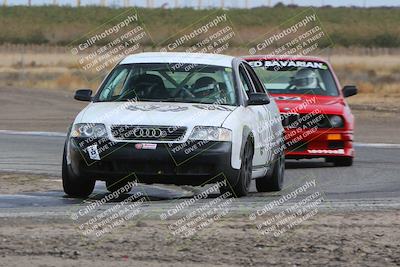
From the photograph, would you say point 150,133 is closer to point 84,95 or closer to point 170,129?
point 170,129

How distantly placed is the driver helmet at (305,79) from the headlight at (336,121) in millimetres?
973

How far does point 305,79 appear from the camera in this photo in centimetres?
1822

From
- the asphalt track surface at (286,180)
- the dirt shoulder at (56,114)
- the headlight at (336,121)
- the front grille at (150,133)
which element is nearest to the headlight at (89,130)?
the front grille at (150,133)

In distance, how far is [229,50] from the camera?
7281cm

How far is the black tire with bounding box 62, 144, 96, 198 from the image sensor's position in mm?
12023

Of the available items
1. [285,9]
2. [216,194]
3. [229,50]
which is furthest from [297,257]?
[285,9]

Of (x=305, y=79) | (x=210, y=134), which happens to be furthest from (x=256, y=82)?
(x=305, y=79)

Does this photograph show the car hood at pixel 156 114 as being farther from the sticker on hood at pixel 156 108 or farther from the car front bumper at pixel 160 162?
the car front bumper at pixel 160 162

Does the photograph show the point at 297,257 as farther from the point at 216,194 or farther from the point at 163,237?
the point at 216,194

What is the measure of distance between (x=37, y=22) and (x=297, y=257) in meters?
96.2

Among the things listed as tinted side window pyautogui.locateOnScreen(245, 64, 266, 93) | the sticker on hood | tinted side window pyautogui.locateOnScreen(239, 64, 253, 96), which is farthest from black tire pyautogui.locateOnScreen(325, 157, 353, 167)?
the sticker on hood

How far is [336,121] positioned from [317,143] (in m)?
0.46

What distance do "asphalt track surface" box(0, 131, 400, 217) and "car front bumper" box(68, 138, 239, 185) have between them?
0.31m

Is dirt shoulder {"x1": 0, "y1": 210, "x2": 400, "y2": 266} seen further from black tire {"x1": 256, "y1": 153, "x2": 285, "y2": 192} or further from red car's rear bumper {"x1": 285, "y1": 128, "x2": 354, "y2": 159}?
red car's rear bumper {"x1": 285, "y1": 128, "x2": 354, "y2": 159}
